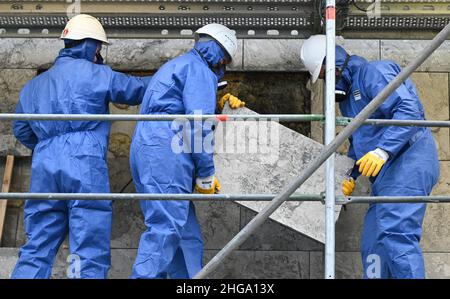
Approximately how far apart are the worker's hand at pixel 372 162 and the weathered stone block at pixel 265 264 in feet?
4.65

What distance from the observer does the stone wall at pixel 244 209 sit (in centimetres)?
755

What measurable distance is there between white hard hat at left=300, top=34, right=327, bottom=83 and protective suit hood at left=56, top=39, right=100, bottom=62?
1.51 meters

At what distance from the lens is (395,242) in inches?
249

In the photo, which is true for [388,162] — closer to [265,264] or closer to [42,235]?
[265,264]

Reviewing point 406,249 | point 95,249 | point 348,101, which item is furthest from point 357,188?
point 95,249

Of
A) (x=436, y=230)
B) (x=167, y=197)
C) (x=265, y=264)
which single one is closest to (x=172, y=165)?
(x=167, y=197)

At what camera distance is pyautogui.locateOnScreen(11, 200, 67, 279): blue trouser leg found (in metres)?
6.39

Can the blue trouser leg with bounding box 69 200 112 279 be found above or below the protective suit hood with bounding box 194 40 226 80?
below

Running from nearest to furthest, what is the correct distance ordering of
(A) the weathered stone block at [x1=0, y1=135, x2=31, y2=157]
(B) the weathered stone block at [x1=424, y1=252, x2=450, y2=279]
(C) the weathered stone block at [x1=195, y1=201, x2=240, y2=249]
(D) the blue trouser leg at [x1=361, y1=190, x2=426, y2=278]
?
(D) the blue trouser leg at [x1=361, y1=190, x2=426, y2=278] → (B) the weathered stone block at [x1=424, y1=252, x2=450, y2=279] → (C) the weathered stone block at [x1=195, y1=201, x2=240, y2=249] → (A) the weathered stone block at [x1=0, y1=135, x2=31, y2=157]

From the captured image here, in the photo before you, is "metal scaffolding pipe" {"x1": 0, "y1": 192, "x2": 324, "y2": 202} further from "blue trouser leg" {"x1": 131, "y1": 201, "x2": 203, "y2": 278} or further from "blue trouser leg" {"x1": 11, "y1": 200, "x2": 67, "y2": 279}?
"blue trouser leg" {"x1": 11, "y1": 200, "x2": 67, "y2": 279}

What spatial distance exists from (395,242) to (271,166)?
106 cm

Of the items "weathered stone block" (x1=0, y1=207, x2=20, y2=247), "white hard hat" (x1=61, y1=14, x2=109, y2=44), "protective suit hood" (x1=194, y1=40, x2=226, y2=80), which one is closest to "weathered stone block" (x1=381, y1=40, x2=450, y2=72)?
"protective suit hood" (x1=194, y1=40, x2=226, y2=80)

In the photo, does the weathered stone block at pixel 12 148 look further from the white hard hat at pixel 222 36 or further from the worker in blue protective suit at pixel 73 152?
the white hard hat at pixel 222 36
